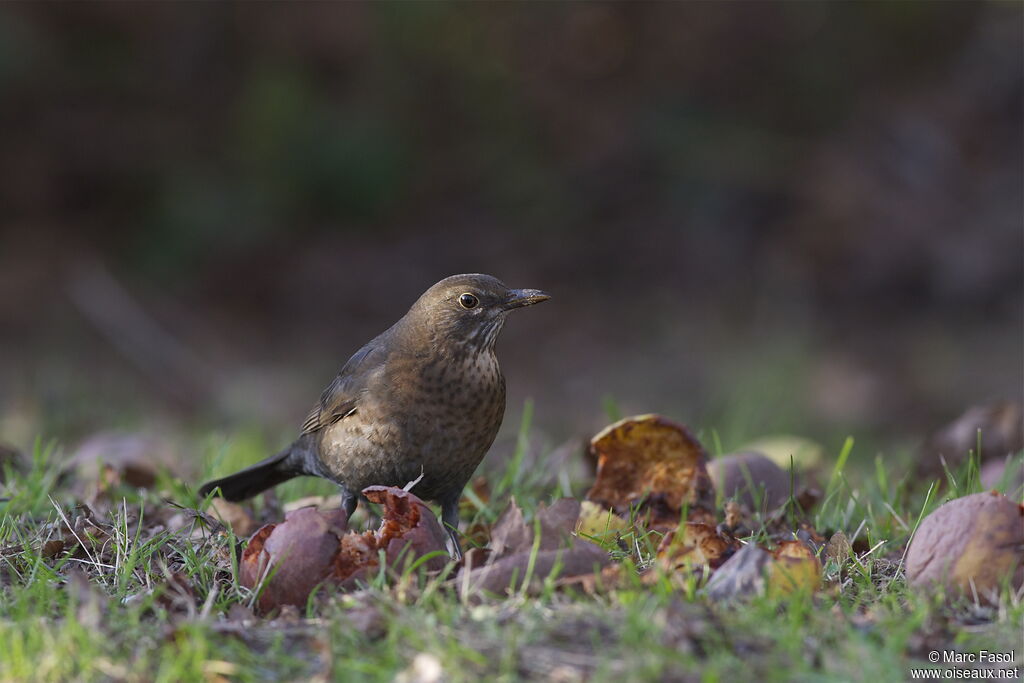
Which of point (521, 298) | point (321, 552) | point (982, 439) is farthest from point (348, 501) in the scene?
point (982, 439)

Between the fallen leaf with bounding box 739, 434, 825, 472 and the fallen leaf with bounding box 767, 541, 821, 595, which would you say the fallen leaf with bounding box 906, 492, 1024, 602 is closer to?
the fallen leaf with bounding box 767, 541, 821, 595

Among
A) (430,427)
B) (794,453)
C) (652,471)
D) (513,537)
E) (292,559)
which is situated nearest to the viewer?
(292,559)

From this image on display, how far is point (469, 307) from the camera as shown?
4.24 m

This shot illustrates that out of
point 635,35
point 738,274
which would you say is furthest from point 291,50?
point 738,274

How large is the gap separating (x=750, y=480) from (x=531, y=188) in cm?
628

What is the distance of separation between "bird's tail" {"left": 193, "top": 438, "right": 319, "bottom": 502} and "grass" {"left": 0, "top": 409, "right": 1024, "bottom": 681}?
2.99 ft

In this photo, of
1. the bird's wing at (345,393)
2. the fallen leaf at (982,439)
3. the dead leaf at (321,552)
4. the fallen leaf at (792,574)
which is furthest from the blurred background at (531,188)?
the fallen leaf at (792,574)

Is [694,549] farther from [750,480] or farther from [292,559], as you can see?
[750,480]

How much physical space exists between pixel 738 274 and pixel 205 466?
5998 mm

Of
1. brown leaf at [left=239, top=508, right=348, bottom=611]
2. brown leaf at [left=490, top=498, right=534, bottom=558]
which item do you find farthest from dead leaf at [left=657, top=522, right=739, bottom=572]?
brown leaf at [left=239, top=508, right=348, bottom=611]

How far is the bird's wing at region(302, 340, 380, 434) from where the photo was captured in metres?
4.31

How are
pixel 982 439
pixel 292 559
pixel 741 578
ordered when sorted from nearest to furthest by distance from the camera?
1. pixel 741 578
2. pixel 292 559
3. pixel 982 439

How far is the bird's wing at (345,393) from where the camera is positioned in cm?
431

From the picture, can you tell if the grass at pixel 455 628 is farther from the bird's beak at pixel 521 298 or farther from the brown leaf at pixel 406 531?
the bird's beak at pixel 521 298
